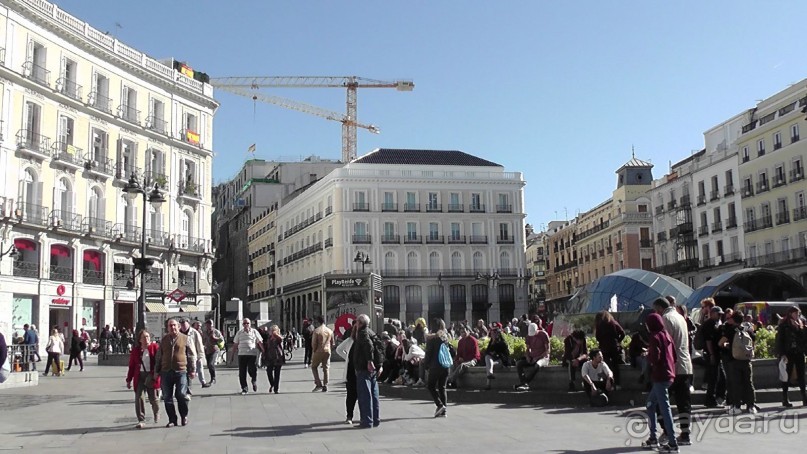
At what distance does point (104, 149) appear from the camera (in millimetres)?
44938

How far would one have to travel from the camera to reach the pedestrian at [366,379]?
11500 millimetres

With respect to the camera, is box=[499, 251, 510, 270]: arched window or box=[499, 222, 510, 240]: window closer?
box=[499, 251, 510, 270]: arched window

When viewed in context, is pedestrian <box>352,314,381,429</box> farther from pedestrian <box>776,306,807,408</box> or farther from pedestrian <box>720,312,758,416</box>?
pedestrian <box>776,306,807,408</box>

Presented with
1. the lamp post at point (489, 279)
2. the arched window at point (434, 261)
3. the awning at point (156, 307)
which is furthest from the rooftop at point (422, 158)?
the awning at point (156, 307)

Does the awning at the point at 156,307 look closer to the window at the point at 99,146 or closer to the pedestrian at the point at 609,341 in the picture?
the window at the point at 99,146

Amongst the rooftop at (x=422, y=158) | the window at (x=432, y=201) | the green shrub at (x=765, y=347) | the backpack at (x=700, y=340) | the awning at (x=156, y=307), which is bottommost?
the green shrub at (x=765, y=347)

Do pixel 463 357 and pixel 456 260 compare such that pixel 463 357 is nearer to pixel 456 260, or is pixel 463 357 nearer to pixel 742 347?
pixel 742 347

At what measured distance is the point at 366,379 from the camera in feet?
37.7

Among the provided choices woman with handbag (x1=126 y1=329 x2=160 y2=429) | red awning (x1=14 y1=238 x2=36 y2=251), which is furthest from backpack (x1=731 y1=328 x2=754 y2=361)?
red awning (x1=14 y1=238 x2=36 y2=251)

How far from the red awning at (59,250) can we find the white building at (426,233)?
3369cm

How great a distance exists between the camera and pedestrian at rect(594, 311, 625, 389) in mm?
13531

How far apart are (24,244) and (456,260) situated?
44632 mm

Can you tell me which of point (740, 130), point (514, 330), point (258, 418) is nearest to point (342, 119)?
point (740, 130)

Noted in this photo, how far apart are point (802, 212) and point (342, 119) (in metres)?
71.7
